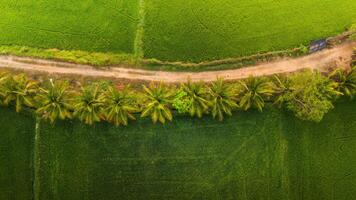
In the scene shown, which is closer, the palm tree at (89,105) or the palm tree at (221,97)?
the palm tree at (89,105)

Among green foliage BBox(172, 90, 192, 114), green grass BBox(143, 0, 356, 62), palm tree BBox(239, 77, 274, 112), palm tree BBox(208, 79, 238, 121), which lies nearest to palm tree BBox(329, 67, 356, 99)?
green grass BBox(143, 0, 356, 62)

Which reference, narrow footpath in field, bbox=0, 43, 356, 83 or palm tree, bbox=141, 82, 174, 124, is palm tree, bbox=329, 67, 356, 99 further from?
palm tree, bbox=141, 82, 174, 124

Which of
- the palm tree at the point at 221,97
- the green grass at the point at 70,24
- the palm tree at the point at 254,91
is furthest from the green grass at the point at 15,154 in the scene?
the palm tree at the point at 254,91

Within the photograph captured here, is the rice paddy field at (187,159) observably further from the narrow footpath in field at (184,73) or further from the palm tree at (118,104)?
the narrow footpath in field at (184,73)

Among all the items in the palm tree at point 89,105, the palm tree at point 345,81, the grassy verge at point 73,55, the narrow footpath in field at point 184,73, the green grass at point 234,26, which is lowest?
the palm tree at point 89,105

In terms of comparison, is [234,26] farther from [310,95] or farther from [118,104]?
[118,104]

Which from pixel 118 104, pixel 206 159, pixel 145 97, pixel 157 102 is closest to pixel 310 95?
pixel 206 159
